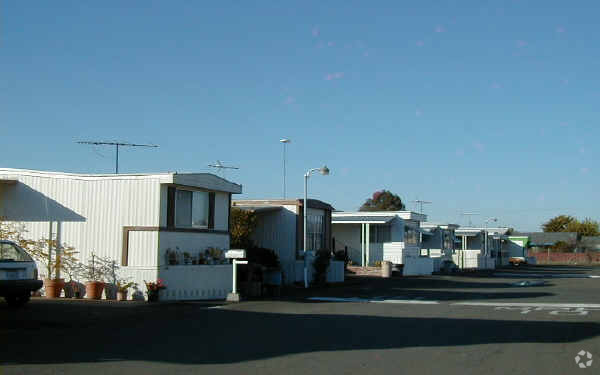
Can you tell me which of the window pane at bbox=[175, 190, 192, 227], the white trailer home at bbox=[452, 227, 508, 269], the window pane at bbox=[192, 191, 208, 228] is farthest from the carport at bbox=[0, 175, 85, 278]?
the white trailer home at bbox=[452, 227, 508, 269]

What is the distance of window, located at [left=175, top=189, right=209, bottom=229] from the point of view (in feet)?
72.7

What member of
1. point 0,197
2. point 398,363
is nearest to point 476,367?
point 398,363

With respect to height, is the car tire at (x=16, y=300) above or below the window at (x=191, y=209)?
below

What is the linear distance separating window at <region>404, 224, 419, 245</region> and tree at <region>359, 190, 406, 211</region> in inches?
1820

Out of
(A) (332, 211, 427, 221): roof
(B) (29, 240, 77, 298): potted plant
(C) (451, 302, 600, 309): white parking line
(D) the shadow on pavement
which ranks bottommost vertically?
(C) (451, 302, 600, 309): white parking line

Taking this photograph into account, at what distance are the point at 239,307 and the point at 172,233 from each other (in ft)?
11.8

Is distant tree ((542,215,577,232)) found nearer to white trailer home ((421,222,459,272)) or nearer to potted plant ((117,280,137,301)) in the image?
white trailer home ((421,222,459,272))

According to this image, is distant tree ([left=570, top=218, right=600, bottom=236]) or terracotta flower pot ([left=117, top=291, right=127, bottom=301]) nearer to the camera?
terracotta flower pot ([left=117, top=291, right=127, bottom=301])

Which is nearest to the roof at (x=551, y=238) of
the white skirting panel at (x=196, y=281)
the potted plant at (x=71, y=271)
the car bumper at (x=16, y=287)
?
the white skirting panel at (x=196, y=281)

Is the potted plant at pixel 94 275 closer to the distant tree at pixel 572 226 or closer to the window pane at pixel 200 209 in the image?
the window pane at pixel 200 209

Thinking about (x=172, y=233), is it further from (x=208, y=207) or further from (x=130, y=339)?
Result: (x=130, y=339)

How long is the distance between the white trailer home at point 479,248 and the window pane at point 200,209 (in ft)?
123

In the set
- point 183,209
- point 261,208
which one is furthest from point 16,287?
point 261,208

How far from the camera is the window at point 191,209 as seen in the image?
22156 mm
